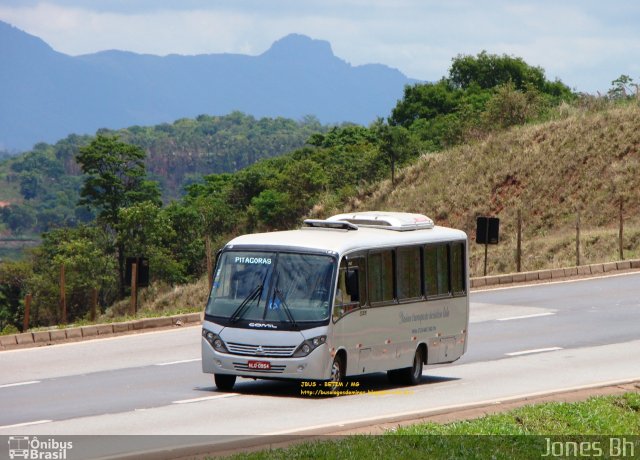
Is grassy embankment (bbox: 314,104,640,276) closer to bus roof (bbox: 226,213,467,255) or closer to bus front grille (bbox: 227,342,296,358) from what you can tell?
bus roof (bbox: 226,213,467,255)

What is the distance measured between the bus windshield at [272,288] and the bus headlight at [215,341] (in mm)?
267

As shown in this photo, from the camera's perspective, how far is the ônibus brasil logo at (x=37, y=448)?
1204cm

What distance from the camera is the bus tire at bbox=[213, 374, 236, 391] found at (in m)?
17.7

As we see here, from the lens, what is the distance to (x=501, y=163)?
62.3 m

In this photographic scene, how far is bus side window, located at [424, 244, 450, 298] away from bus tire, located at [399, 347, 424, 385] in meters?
1.03

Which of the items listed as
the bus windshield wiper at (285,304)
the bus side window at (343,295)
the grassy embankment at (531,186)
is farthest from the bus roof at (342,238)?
the grassy embankment at (531,186)

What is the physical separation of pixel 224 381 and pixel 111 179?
259ft

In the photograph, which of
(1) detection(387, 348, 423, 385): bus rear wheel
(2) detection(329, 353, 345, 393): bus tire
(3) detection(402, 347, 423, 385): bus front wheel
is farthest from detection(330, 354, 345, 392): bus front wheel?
(3) detection(402, 347, 423, 385): bus front wheel

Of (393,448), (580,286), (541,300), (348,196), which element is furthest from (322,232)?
(348,196)

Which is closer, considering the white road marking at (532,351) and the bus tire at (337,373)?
the bus tire at (337,373)

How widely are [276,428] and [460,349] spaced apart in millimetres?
7537

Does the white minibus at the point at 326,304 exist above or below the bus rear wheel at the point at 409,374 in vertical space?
above

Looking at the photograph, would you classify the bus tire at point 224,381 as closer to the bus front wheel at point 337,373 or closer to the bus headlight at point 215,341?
the bus headlight at point 215,341

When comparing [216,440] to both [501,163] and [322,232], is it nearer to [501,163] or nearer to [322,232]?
[322,232]
